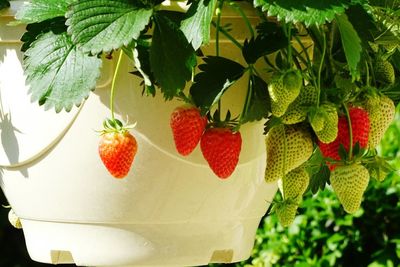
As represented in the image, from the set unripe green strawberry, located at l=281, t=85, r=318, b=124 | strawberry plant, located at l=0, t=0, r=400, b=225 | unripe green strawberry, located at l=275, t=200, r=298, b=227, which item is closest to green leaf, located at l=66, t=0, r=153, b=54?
strawberry plant, located at l=0, t=0, r=400, b=225

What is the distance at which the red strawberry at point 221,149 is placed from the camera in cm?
99

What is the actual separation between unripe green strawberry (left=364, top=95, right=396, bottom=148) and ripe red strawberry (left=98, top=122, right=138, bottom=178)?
30cm

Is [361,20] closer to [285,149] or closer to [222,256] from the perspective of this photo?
[285,149]

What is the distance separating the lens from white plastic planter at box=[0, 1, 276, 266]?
106 cm

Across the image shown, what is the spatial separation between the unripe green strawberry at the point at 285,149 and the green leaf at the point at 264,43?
0.10m

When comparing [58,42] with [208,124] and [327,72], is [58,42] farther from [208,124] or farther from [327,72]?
[327,72]

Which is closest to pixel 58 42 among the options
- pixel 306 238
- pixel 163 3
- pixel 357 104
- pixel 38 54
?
pixel 38 54

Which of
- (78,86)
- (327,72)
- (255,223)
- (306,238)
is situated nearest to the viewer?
(78,86)

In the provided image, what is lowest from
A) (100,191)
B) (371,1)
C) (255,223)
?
(255,223)

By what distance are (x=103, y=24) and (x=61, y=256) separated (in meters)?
0.37

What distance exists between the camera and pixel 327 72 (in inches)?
42.8

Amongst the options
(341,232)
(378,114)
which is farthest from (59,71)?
(341,232)

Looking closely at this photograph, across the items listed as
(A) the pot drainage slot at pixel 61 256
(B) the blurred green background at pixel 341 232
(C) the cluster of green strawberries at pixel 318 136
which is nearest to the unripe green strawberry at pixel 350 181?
(C) the cluster of green strawberries at pixel 318 136

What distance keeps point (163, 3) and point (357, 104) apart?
0.28 meters
